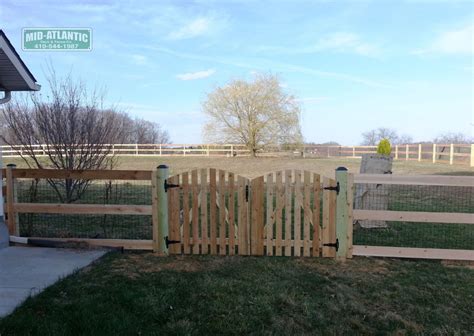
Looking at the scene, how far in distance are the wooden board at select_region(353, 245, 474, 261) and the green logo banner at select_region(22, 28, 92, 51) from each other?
5034 mm

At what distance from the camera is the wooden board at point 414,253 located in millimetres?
5180

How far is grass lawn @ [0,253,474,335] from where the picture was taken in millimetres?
3322

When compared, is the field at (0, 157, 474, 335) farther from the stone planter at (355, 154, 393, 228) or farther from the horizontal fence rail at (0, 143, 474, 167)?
the horizontal fence rail at (0, 143, 474, 167)

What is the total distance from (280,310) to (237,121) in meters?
29.3

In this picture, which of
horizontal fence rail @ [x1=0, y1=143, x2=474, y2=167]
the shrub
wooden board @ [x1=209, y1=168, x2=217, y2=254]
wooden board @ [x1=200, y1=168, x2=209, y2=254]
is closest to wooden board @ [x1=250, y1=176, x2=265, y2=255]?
wooden board @ [x1=209, y1=168, x2=217, y2=254]

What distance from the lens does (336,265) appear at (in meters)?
5.10

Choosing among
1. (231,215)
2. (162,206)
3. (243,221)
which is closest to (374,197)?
(243,221)

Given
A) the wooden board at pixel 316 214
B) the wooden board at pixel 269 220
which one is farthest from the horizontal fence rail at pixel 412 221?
the wooden board at pixel 269 220

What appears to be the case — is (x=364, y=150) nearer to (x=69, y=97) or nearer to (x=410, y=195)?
(x=410, y=195)

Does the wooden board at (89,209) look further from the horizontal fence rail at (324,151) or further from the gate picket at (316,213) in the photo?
the horizontal fence rail at (324,151)

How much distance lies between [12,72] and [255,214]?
411 cm

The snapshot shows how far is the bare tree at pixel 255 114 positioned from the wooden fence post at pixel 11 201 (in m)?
26.8

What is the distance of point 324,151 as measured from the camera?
37969mm

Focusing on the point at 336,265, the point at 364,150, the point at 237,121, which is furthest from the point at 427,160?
the point at 336,265
